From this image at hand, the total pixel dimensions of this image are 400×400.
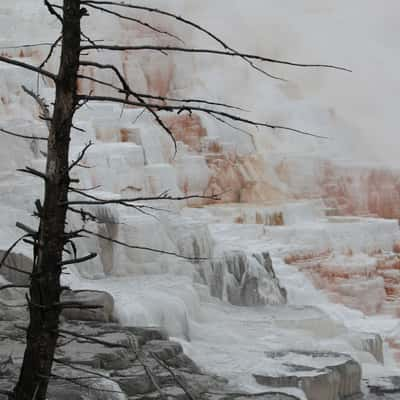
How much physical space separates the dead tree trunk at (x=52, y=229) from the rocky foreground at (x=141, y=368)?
103 inches

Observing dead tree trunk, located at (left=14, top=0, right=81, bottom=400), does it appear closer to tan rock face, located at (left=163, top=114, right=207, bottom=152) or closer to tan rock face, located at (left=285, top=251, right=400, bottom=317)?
tan rock face, located at (left=285, top=251, right=400, bottom=317)

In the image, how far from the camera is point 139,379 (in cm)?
589

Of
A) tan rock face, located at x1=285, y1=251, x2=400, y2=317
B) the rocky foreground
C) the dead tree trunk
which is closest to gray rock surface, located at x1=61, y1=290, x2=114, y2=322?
the rocky foreground

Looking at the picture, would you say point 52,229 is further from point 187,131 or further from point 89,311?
point 187,131

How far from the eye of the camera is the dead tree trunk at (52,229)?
1.99m

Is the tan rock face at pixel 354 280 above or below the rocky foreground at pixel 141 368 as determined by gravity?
above

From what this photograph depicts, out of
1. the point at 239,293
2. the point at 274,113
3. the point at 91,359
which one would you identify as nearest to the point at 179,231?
the point at 239,293

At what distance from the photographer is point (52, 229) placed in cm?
202

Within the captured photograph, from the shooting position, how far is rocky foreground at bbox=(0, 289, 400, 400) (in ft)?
17.9

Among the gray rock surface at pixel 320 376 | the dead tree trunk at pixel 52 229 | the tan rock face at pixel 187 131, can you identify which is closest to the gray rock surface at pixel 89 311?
the gray rock surface at pixel 320 376

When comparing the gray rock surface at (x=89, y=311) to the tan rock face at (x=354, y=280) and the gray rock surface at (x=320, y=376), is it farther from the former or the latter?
the tan rock face at (x=354, y=280)

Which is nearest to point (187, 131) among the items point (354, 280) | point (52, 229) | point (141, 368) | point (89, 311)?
point (354, 280)

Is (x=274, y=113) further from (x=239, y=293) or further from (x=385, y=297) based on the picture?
(x=239, y=293)

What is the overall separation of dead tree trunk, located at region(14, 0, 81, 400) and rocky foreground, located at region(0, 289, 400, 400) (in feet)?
8.56
